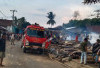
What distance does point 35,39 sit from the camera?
1669cm

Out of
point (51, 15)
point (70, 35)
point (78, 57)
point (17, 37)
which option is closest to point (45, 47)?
point (78, 57)

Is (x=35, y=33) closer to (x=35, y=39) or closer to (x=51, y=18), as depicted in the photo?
(x=35, y=39)

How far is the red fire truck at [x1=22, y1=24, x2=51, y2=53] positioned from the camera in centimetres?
1647

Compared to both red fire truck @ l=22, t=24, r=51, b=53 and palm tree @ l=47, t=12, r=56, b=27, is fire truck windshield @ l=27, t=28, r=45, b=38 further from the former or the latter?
palm tree @ l=47, t=12, r=56, b=27

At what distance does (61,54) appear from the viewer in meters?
14.9

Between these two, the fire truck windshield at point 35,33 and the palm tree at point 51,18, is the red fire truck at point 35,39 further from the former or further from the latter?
the palm tree at point 51,18

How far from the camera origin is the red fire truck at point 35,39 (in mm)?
16469

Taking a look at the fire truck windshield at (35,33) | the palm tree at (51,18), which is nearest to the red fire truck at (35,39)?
the fire truck windshield at (35,33)

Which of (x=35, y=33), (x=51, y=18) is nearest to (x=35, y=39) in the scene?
(x=35, y=33)

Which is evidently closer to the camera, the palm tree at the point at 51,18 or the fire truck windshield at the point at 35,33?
the fire truck windshield at the point at 35,33

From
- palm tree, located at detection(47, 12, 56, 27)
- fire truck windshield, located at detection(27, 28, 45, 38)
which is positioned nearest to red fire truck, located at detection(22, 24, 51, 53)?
fire truck windshield, located at detection(27, 28, 45, 38)

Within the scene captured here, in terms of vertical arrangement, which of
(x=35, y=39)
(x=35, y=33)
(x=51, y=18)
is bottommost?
(x=35, y=39)

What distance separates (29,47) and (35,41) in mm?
872

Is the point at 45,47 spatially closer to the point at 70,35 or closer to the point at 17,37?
the point at 70,35
